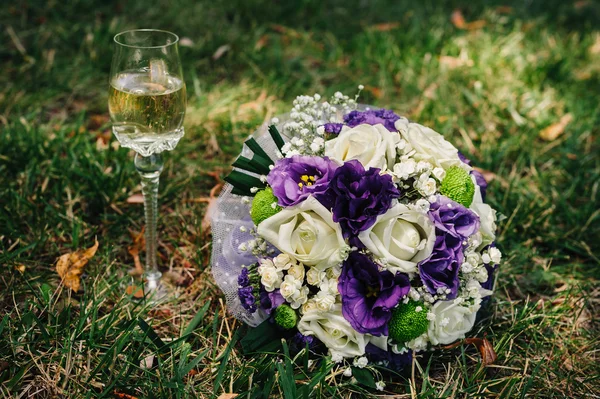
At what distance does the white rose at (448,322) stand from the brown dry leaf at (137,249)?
4.08ft

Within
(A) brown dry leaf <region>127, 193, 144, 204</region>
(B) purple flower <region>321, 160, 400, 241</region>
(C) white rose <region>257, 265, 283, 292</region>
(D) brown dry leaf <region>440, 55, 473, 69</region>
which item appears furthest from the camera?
(D) brown dry leaf <region>440, 55, 473, 69</region>

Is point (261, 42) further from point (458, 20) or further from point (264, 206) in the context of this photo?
A: point (264, 206)

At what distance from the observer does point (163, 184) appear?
2887 mm

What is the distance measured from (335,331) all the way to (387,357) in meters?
0.22

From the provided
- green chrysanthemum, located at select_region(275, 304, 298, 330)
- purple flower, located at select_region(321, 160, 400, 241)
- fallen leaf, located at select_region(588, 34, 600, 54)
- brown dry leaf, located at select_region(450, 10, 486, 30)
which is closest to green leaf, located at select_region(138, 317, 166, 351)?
green chrysanthemum, located at select_region(275, 304, 298, 330)

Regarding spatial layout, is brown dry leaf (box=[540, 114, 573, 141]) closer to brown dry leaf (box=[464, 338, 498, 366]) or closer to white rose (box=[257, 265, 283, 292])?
brown dry leaf (box=[464, 338, 498, 366])

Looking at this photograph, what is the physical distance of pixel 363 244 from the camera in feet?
5.87

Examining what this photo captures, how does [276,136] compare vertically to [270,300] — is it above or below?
above

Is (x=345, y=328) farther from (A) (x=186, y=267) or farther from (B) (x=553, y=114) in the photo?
(B) (x=553, y=114)

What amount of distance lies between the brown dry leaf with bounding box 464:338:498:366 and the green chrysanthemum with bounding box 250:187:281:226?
0.85 m

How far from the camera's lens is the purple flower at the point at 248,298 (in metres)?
1.92

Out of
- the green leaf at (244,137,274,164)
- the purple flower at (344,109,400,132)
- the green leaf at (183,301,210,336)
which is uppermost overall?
the purple flower at (344,109,400,132)

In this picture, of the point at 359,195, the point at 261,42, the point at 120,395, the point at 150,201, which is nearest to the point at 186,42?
the point at 261,42

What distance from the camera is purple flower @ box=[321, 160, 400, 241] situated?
1.73 m
